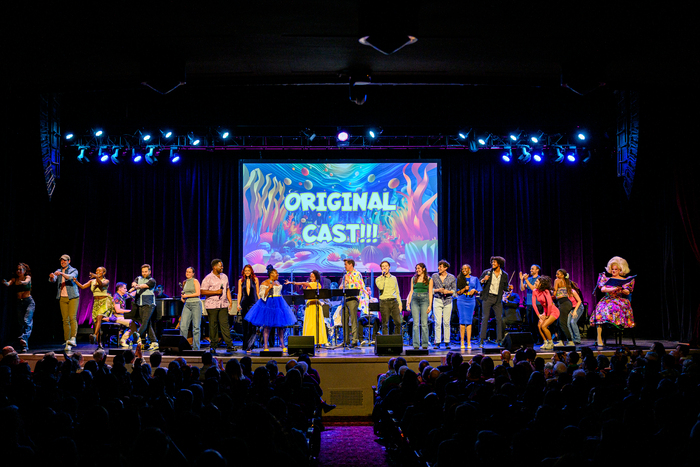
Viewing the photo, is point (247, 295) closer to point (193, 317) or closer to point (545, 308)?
point (193, 317)

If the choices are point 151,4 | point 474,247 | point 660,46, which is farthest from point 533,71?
point 474,247

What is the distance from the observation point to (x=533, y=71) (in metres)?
8.44

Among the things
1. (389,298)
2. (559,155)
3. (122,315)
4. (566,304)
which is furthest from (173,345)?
(559,155)

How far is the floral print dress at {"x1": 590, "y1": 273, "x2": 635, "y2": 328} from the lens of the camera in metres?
10.4

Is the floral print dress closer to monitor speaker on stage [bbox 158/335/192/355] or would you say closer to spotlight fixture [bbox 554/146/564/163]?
spotlight fixture [bbox 554/146/564/163]

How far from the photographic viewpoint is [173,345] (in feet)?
32.7

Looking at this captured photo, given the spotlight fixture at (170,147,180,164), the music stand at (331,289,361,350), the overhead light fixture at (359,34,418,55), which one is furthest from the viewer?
the spotlight fixture at (170,147,180,164)

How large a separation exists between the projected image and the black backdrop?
1.85 feet

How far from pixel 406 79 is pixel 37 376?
20.7 ft

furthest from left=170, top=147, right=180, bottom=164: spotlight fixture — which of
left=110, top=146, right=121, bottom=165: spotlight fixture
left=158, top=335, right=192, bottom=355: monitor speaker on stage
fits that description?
left=158, top=335, right=192, bottom=355: monitor speaker on stage

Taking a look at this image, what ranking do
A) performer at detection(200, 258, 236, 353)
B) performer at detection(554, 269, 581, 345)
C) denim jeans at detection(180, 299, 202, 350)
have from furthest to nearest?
performer at detection(554, 269, 581, 345) < denim jeans at detection(180, 299, 202, 350) < performer at detection(200, 258, 236, 353)

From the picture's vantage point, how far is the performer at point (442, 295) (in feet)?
33.8

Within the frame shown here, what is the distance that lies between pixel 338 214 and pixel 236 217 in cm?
273

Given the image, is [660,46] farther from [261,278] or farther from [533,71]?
[261,278]
